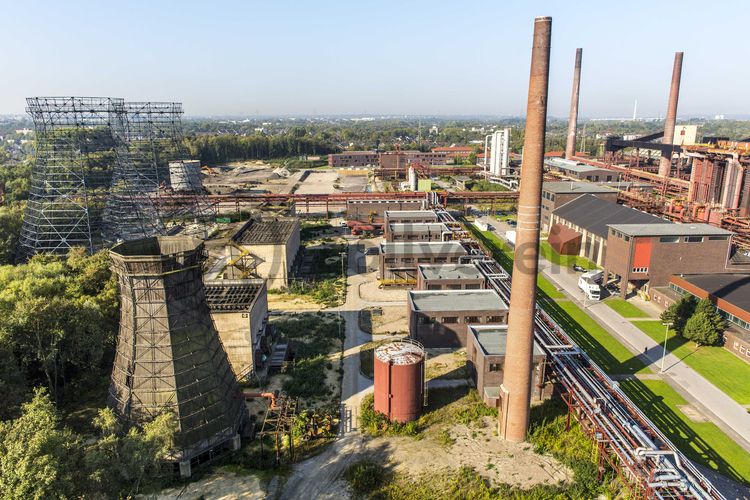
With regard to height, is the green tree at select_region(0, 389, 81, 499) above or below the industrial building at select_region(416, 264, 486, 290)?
above

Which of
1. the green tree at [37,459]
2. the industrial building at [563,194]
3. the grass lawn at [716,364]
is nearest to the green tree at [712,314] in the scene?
the grass lawn at [716,364]

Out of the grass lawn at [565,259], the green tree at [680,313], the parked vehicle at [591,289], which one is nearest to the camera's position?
the green tree at [680,313]

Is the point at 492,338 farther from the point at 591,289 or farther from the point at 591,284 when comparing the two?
the point at 591,284

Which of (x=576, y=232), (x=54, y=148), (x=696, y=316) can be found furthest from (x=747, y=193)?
(x=54, y=148)

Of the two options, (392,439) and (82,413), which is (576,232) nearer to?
(392,439)

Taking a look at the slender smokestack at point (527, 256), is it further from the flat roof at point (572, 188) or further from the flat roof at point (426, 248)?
the flat roof at point (572, 188)

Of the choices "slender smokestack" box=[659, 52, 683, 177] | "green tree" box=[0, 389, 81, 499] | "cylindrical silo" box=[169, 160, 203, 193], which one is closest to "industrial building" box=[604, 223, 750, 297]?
"green tree" box=[0, 389, 81, 499]

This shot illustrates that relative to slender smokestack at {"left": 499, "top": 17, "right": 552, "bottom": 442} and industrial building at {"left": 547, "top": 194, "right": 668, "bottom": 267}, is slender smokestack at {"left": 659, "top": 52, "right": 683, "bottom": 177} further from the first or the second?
slender smokestack at {"left": 499, "top": 17, "right": 552, "bottom": 442}

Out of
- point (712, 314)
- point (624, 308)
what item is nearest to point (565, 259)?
point (624, 308)
